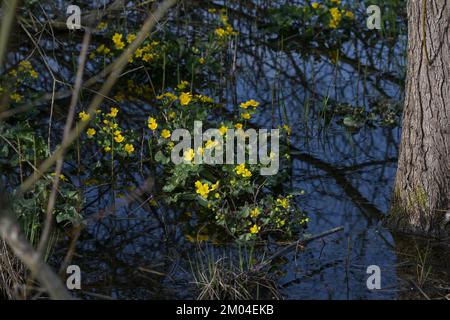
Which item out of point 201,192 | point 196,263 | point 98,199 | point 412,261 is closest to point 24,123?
point 98,199

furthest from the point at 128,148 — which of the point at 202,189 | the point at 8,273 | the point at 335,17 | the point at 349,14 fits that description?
the point at 349,14

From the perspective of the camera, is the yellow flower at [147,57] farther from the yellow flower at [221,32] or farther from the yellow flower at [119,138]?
the yellow flower at [119,138]

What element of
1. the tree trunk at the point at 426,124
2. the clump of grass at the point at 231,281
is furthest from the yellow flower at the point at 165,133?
the tree trunk at the point at 426,124

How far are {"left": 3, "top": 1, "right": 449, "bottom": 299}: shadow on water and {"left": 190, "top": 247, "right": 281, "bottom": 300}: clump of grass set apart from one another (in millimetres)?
75

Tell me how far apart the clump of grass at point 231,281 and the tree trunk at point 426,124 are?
91 cm

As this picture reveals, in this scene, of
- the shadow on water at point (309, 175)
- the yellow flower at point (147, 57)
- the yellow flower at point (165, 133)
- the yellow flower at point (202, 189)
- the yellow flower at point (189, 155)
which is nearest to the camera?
the shadow on water at point (309, 175)

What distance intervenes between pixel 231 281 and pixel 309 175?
1569 mm

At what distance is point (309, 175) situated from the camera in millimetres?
5281

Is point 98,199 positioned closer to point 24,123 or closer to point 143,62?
point 24,123

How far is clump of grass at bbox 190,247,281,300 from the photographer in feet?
12.5

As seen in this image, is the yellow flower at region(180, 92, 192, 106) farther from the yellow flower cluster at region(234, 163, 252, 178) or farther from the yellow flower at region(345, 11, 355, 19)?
the yellow flower at region(345, 11, 355, 19)

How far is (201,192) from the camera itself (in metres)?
4.59

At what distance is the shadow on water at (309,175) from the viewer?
4082mm
